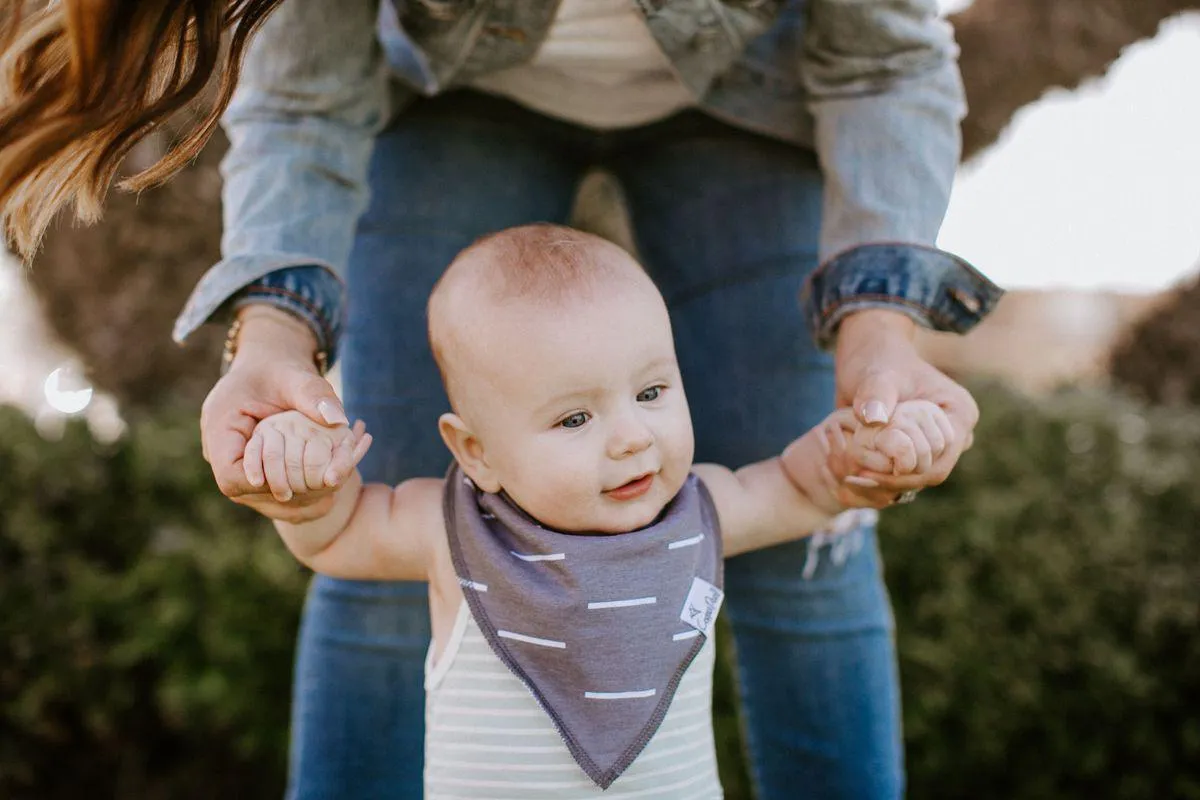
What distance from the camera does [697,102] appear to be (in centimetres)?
143

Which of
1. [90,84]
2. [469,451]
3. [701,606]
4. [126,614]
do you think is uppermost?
[90,84]

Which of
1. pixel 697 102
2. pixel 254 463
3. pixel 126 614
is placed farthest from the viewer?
pixel 126 614

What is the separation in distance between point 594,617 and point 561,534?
0.10 meters

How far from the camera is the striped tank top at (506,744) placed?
3.89ft

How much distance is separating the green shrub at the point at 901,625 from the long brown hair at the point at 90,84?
5.66 feet

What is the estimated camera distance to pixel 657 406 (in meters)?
1.20

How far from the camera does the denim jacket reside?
50.8 inches

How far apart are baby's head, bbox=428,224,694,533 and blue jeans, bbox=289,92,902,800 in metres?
0.24

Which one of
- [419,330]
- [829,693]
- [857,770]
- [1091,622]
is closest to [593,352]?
[419,330]

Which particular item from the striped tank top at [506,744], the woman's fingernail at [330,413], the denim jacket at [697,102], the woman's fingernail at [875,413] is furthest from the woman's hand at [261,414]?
the woman's fingernail at [875,413]

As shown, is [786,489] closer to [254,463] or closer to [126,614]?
[254,463]

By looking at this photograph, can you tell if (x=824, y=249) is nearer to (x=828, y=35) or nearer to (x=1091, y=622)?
(x=828, y=35)

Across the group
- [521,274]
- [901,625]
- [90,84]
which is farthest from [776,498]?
[901,625]

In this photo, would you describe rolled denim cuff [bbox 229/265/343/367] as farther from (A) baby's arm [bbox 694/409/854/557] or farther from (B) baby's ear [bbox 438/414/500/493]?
(A) baby's arm [bbox 694/409/854/557]
